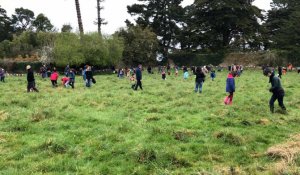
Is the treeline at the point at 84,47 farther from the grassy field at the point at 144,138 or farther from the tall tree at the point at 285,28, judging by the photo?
Result: the grassy field at the point at 144,138

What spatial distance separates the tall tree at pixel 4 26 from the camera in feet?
273

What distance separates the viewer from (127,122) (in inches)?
515

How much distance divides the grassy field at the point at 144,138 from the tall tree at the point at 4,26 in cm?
7175

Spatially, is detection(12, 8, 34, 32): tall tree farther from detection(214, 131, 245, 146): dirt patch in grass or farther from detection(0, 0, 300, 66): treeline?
detection(214, 131, 245, 146): dirt patch in grass

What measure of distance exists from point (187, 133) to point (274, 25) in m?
60.4

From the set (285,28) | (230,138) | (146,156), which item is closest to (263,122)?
(230,138)

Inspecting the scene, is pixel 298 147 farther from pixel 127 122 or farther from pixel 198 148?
pixel 127 122

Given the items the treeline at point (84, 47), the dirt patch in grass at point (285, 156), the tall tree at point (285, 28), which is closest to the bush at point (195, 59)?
the treeline at point (84, 47)

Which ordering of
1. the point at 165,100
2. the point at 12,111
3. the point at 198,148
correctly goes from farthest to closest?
the point at 165,100 → the point at 12,111 → the point at 198,148

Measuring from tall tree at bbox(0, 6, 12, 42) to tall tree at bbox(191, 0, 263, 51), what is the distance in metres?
44.7

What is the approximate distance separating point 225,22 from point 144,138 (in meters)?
53.8

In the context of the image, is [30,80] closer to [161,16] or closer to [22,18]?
[161,16]

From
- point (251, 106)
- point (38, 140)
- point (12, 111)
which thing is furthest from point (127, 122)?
point (251, 106)

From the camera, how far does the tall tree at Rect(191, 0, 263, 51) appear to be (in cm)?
6056
